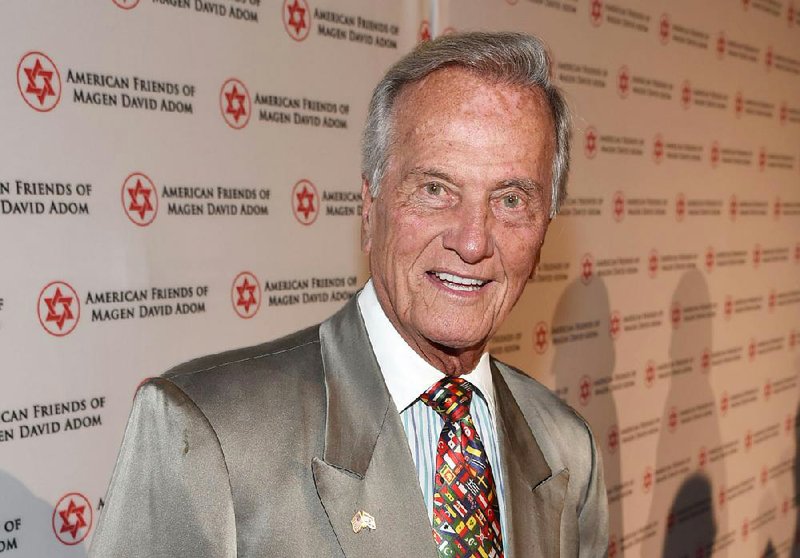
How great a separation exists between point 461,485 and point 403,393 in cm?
18

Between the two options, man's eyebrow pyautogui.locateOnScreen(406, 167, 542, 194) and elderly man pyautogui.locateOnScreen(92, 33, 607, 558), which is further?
man's eyebrow pyautogui.locateOnScreen(406, 167, 542, 194)

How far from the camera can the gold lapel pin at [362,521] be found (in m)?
1.39

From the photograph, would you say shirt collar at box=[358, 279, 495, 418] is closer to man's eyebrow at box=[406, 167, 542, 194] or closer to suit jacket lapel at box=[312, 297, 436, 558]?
suit jacket lapel at box=[312, 297, 436, 558]

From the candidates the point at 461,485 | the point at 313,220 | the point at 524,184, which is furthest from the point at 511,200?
the point at 313,220

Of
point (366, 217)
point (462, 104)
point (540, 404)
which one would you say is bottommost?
point (540, 404)

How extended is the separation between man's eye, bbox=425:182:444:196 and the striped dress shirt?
22 cm

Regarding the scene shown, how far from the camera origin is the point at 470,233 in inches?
57.6

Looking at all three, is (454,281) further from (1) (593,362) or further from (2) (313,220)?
(1) (593,362)

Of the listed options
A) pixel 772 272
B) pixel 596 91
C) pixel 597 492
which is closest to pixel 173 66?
pixel 597 492

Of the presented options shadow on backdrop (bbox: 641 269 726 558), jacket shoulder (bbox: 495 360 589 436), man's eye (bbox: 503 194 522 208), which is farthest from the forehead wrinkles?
shadow on backdrop (bbox: 641 269 726 558)

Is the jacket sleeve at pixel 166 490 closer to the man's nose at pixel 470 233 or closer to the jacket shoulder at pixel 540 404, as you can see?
the man's nose at pixel 470 233

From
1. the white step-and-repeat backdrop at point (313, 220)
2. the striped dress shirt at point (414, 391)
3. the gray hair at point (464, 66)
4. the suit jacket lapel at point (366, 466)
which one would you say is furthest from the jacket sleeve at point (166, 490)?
the white step-and-repeat backdrop at point (313, 220)

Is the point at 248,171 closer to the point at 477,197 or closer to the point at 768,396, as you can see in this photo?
the point at 477,197

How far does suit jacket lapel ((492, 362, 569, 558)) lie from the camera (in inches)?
62.5
